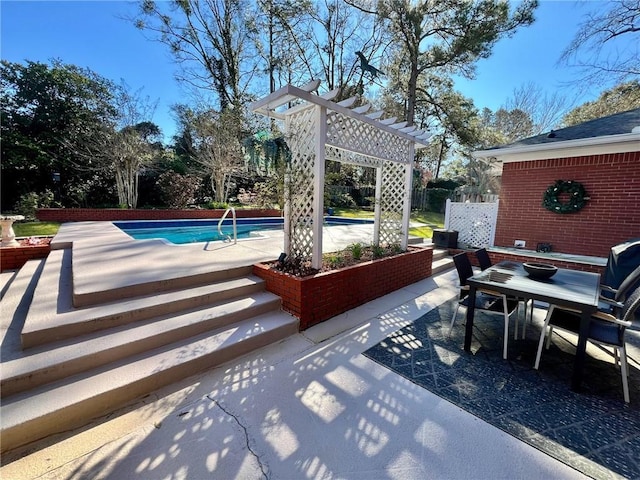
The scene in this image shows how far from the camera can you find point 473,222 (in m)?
8.04

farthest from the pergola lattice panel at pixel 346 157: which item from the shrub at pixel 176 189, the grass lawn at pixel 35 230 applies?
the shrub at pixel 176 189

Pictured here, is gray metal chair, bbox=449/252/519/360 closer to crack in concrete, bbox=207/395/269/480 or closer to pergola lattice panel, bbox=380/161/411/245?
pergola lattice panel, bbox=380/161/411/245

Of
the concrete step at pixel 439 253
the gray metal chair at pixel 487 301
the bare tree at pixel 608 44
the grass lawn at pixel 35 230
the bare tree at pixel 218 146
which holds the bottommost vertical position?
the concrete step at pixel 439 253

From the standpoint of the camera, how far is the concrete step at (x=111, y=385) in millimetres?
1899

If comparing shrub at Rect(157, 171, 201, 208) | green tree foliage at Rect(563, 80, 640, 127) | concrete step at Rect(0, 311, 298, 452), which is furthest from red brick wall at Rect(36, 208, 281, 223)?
green tree foliage at Rect(563, 80, 640, 127)

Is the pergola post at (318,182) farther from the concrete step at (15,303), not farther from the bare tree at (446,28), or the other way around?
the bare tree at (446,28)

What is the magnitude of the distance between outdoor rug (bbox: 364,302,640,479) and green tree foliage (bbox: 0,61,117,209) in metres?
14.6

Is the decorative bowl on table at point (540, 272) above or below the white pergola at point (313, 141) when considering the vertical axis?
below

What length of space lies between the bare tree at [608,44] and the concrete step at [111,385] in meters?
12.7

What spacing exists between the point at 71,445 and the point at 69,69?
18523mm

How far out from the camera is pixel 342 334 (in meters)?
3.59

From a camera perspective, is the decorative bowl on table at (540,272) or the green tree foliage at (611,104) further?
the green tree foliage at (611,104)

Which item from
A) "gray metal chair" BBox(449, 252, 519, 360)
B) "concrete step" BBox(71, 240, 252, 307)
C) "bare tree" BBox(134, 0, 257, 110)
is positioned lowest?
"gray metal chair" BBox(449, 252, 519, 360)

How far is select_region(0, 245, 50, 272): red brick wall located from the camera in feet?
15.1
